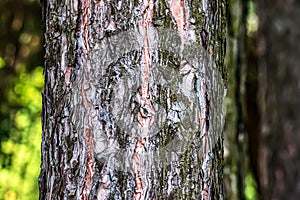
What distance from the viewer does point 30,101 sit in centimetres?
369

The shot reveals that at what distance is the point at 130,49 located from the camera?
1384 millimetres

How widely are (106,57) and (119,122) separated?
0.40ft

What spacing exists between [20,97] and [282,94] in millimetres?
2279

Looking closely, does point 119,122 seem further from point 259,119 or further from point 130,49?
point 259,119

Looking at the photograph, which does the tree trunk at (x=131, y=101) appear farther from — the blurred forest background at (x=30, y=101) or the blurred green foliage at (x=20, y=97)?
the blurred green foliage at (x=20, y=97)

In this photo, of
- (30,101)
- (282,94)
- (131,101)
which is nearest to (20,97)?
(30,101)

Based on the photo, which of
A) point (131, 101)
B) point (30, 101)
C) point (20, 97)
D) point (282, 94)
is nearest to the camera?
point (131, 101)

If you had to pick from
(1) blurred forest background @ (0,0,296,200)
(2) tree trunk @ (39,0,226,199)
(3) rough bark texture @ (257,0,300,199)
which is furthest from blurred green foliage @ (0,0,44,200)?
(2) tree trunk @ (39,0,226,199)

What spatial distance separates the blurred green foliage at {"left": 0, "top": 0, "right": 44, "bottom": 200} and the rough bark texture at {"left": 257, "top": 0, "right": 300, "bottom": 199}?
5.88ft

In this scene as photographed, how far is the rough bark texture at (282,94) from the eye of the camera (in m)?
5.29

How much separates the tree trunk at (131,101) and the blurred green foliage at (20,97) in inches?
79.1

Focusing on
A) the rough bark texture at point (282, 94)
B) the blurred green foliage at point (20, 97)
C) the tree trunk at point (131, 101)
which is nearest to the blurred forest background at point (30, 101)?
the blurred green foliage at point (20, 97)

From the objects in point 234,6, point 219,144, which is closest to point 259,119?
point 234,6

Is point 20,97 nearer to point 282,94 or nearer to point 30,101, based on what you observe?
point 30,101
